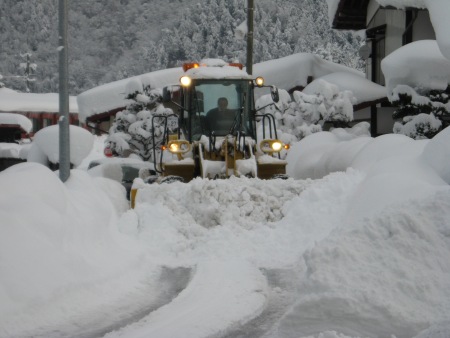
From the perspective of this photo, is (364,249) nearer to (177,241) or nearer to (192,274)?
(192,274)

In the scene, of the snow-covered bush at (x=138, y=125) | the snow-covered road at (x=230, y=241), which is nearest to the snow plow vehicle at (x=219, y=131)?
the snow-covered road at (x=230, y=241)

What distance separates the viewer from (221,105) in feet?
46.8

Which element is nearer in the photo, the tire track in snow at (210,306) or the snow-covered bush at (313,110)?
the tire track in snow at (210,306)

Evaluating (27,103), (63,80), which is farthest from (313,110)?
(27,103)

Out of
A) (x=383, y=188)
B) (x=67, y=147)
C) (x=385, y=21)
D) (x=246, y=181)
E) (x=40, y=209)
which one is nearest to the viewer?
(x=40, y=209)

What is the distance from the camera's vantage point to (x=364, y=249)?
21.5ft

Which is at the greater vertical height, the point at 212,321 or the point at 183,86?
the point at 183,86

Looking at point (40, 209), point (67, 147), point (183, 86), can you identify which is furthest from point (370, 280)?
point (183, 86)

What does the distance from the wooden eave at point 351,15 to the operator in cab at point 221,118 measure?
56.5ft

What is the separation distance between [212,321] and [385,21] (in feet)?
76.8

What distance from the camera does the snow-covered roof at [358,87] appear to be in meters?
26.9

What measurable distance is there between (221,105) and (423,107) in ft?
24.7

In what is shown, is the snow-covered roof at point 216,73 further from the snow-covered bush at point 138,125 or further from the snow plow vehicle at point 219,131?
the snow-covered bush at point 138,125

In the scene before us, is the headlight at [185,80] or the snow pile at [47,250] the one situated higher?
the headlight at [185,80]
